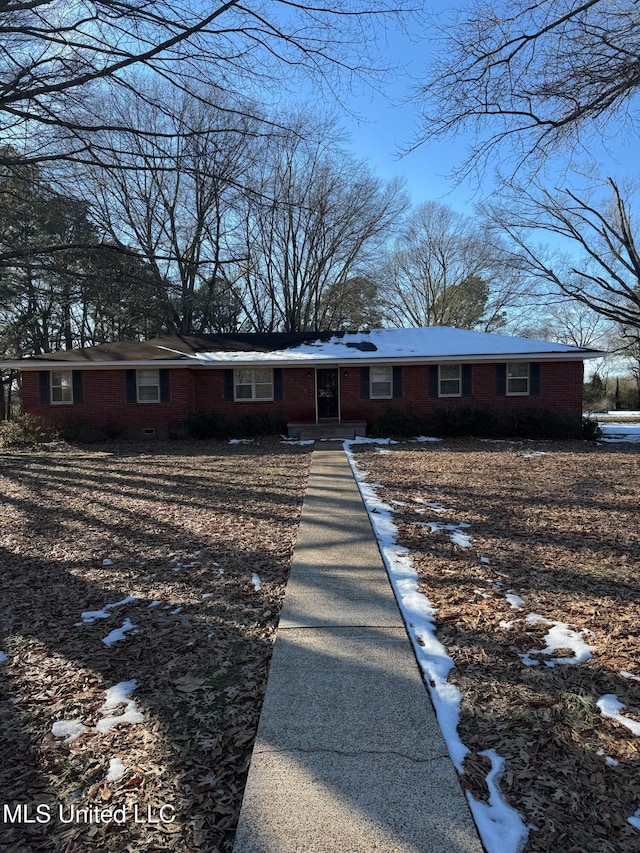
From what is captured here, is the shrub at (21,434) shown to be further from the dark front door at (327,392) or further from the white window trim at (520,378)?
the white window trim at (520,378)

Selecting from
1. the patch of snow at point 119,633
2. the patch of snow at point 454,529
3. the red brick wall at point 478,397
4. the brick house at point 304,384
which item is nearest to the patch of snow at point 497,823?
the patch of snow at point 119,633

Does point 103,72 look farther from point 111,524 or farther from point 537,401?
point 537,401

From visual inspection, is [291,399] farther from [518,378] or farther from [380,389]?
[518,378]

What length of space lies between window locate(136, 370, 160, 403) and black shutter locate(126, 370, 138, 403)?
125mm

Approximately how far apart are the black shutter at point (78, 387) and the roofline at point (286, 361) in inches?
11.8

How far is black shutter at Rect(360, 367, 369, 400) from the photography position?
54.7ft

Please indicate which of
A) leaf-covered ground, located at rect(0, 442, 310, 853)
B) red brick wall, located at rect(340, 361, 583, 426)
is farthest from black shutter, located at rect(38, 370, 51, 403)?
leaf-covered ground, located at rect(0, 442, 310, 853)

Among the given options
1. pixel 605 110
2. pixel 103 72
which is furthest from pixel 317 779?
pixel 103 72

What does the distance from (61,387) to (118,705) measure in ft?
53.9

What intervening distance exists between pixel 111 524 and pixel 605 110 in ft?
24.7

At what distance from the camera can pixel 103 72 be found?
21.6 ft

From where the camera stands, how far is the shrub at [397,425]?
15.5m

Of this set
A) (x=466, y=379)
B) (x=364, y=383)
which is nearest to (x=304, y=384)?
(x=364, y=383)

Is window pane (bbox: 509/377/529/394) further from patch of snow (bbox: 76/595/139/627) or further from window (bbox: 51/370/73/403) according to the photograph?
patch of snow (bbox: 76/595/139/627)
